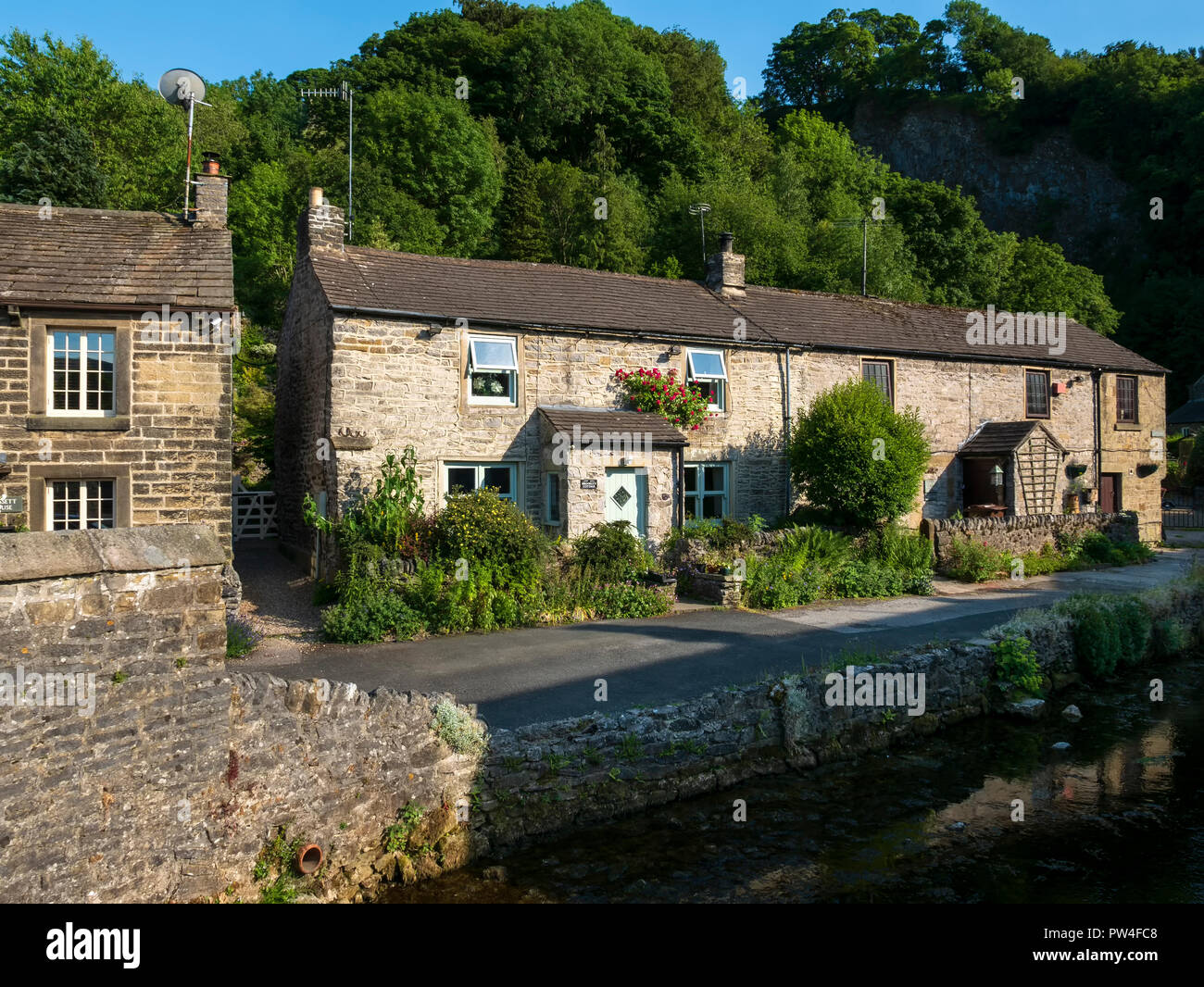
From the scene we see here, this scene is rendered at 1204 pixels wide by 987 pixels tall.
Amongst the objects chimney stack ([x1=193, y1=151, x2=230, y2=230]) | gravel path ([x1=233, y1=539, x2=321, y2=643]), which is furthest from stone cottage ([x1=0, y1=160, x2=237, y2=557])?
chimney stack ([x1=193, y1=151, x2=230, y2=230])

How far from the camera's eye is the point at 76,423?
43.1ft

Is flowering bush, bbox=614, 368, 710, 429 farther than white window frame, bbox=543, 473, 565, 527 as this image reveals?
Yes

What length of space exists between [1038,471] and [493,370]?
Result: 1551 centimetres

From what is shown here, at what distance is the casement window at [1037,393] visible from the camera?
80.6 ft

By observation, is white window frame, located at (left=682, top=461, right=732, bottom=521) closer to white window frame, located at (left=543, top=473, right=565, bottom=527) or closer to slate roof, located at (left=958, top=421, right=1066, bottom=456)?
white window frame, located at (left=543, top=473, right=565, bottom=527)

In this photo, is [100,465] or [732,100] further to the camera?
[732,100]

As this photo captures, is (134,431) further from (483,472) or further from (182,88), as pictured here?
(182,88)

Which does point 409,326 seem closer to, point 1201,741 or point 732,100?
point 1201,741

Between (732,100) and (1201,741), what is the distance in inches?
2151

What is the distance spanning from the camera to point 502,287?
18.5 metres

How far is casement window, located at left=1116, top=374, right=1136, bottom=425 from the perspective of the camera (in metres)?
26.3
